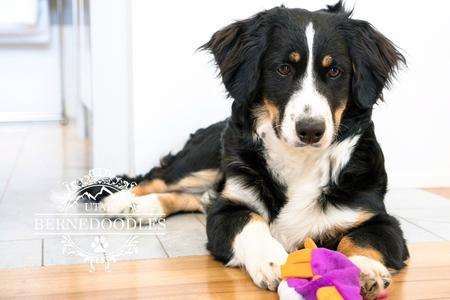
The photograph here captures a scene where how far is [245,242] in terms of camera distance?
1.86 metres

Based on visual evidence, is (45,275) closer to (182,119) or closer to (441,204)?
(182,119)

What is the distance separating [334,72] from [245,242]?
0.59 m

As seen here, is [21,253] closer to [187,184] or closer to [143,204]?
[143,204]

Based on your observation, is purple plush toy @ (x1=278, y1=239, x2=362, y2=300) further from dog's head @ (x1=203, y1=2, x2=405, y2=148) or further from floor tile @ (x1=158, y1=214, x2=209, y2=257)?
floor tile @ (x1=158, y1=214, x2=209, y2=257)

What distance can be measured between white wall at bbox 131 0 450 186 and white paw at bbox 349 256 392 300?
4.91ft

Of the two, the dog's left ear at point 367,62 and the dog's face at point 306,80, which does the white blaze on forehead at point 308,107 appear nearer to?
the dog's face at point 306,80

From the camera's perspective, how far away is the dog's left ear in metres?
1.96

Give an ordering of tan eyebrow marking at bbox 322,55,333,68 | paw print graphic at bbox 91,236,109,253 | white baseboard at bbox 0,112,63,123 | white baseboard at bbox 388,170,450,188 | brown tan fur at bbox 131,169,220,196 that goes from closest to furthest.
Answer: tan eyebrow marking at bbox 322,55,333,68, paw print graphic at bbox 91,236,109,253, brown tan fur at bbox 131,169,220,196, white baseboard at bbox 388,170,450,188, white baseboard at bbox 0,112,63,123

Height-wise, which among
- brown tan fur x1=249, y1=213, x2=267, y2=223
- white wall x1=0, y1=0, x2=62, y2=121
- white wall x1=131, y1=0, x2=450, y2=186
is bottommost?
white wall x1=0, y1=0, x2=62, y2=121

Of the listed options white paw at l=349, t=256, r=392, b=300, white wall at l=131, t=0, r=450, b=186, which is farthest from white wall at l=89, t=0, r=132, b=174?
white paw at l=349, t=256, r=392, b=300

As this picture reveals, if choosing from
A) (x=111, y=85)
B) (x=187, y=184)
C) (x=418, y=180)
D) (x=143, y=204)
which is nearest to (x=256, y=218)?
(x=143, y=204)

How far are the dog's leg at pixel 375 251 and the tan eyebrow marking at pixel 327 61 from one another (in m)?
0.51

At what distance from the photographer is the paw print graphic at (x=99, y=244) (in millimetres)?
2108

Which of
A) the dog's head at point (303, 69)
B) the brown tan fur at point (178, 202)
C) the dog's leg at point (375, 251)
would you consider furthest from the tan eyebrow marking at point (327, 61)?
the brown tan fur at point (178, 202)
